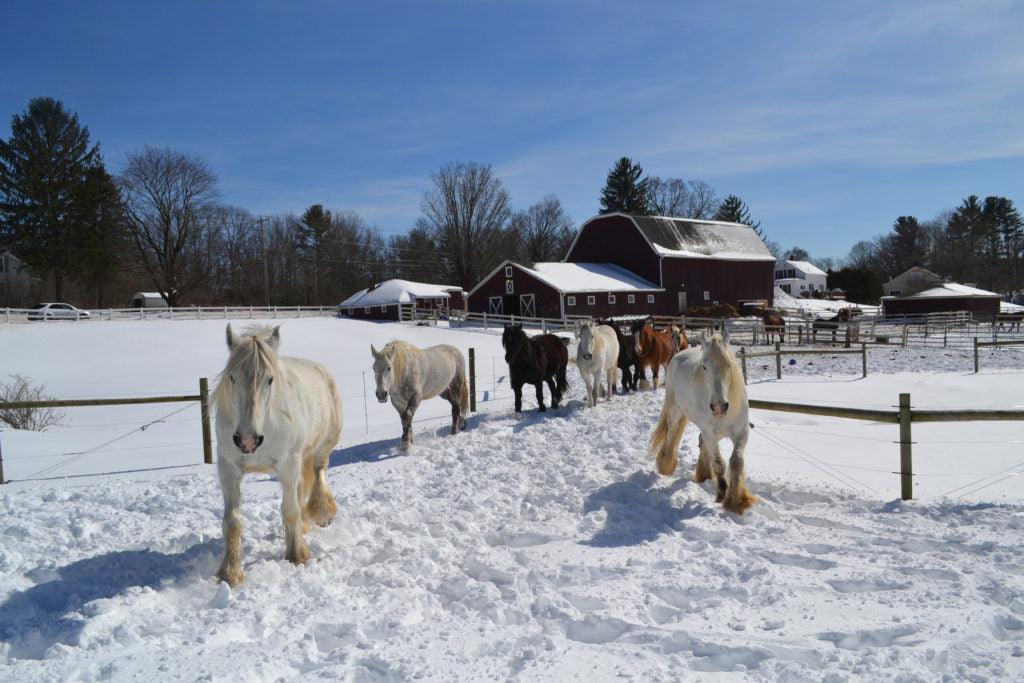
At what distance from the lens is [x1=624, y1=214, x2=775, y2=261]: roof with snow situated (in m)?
46.2

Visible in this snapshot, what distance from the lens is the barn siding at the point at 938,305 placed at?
1956 inches

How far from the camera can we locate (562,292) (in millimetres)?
39438

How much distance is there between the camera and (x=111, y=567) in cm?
458

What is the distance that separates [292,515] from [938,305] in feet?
191

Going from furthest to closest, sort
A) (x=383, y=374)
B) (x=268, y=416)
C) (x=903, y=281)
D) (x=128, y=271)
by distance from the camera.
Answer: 1. (x=903, y=281)
2. (x=128, y=271)
3. (x=383, y=374)
4. (x=268, y=416)

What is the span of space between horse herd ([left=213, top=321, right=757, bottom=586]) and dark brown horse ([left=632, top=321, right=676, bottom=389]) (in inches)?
242

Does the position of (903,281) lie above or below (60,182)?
below

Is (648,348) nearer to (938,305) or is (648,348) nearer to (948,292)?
(948,292)

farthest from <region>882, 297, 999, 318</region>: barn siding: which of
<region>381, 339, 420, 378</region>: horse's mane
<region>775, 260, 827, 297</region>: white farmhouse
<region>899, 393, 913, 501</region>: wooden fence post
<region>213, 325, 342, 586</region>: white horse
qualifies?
<region>213, 325, 342, 586</region>: white horse

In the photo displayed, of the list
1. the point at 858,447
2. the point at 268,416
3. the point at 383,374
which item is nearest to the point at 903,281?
the point at 858,447

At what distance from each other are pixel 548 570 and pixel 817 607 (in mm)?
1783

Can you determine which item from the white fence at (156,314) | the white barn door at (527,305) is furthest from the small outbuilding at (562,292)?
the white fence at (156,314)

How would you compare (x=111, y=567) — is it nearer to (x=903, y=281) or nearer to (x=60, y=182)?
(x=60, y=182)

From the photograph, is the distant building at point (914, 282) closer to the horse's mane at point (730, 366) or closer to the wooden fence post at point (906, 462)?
the wooden fence post at point (906, 462)
